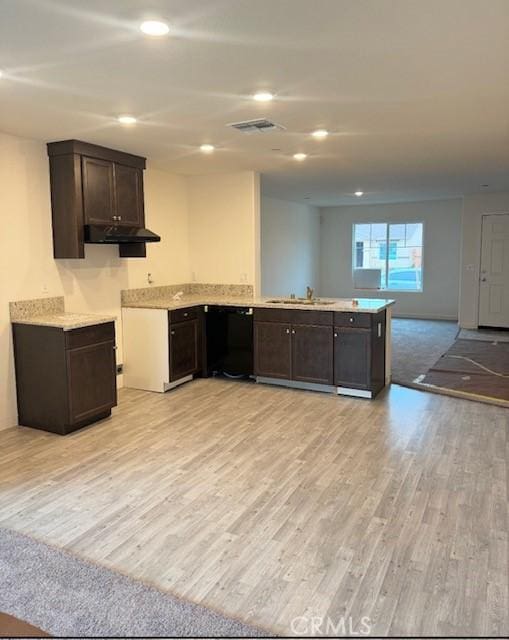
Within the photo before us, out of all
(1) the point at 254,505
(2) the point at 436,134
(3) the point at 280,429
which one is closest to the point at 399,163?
(2) the point at 436,134

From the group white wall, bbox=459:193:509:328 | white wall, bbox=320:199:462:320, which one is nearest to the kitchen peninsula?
white wall, bbox=459:193:509:328

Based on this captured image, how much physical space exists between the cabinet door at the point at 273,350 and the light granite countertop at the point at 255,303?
0.24 m

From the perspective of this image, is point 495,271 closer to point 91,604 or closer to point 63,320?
point 63,320

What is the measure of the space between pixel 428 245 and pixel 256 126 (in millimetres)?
7493

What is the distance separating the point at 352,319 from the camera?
4.86 m

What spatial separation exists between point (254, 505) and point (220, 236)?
398 cm

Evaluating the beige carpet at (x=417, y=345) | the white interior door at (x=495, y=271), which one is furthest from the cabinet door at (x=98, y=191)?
the white interior door at (x=495, y=271)

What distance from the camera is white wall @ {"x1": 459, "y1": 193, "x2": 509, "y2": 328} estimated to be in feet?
28.6

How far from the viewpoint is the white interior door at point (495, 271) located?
878 centimetres

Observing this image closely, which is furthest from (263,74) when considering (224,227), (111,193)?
(224,227)

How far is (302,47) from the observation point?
2428mm

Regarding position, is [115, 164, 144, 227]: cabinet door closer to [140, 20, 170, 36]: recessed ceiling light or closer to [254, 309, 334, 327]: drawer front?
[254, 309, 334, 327]: drawer front

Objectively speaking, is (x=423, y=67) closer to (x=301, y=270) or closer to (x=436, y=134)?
(x=436, y=134)

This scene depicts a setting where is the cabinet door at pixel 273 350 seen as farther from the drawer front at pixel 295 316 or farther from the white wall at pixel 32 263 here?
the white wall at pixel 32 263
